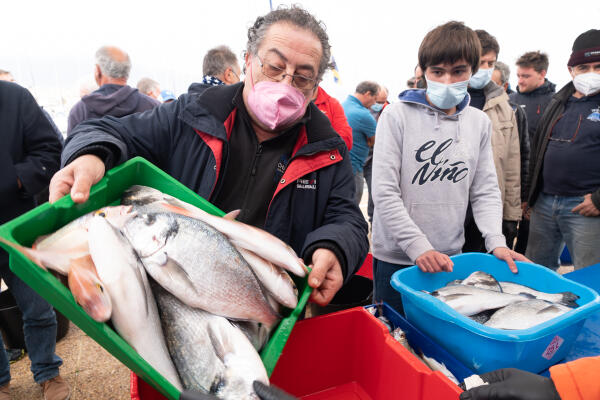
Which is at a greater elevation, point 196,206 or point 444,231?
point 196,206

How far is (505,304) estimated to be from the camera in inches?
45.6

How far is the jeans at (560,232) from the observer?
2.36 metres

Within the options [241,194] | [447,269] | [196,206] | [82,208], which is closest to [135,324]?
[82,208]

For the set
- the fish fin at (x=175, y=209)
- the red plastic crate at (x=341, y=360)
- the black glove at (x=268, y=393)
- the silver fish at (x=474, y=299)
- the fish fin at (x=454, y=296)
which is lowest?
the red plastic crate at (x=341, y=360)

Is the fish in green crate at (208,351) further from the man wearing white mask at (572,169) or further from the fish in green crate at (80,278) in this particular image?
the man wearing white mask at (572,169)

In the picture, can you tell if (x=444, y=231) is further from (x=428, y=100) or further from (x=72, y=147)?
(x=72, y=147)

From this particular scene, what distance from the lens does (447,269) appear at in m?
1.32

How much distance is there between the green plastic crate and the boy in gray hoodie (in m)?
0.96

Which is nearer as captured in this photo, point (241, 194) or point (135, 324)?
point (135, 324)

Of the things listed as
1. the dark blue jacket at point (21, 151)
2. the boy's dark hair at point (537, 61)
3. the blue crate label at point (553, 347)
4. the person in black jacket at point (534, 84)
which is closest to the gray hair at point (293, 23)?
the blue crate label at point (553, 347)

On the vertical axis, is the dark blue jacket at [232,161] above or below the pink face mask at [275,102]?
below

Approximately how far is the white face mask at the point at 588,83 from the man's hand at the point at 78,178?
302 centimetres

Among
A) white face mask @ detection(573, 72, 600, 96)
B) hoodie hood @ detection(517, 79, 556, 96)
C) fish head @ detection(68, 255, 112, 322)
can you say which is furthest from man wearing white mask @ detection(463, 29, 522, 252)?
fish head @ detection(68, 255, 112, 322)

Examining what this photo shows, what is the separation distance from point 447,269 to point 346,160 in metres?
0.58
